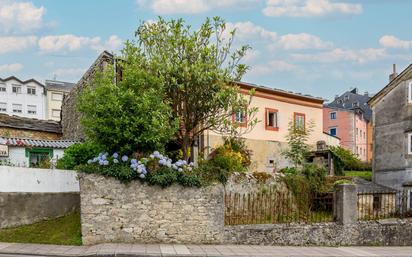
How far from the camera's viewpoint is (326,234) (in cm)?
1584

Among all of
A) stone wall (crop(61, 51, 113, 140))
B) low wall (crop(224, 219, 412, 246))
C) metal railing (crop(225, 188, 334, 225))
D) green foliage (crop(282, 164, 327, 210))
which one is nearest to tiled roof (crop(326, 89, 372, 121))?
stone wall (crop(61, 51, 113, 140))

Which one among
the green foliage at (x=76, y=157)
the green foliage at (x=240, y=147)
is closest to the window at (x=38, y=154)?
the green foliage at (x=76, y=157)

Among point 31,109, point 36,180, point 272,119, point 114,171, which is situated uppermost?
point 31,109

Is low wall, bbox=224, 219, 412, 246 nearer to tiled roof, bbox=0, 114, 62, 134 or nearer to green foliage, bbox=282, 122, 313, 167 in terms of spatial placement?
green foliage, bbox=282, 122, 313, 167

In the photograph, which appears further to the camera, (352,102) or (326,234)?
(352,102)

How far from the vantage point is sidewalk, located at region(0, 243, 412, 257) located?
12266 millimetres

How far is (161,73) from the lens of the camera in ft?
54.6

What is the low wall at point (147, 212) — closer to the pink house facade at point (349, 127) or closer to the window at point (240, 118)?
the window at point (240, 118)

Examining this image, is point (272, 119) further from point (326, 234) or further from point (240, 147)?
point (326, 234)

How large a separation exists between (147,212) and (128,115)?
314 centimetres

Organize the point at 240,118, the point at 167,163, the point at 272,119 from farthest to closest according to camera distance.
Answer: the point at 272,119
the point at 240,118
the point at 167,163

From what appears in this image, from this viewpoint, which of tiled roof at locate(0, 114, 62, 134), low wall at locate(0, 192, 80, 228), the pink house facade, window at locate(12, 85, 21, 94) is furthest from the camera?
window at locate(12, 85, 21, 94)

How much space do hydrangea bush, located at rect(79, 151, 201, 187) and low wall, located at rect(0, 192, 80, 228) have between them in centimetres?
303

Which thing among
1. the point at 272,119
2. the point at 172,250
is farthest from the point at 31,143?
the point at 272,119
